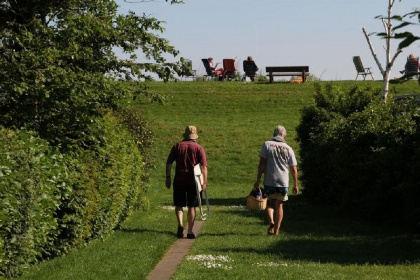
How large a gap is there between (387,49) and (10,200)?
75.9 feet

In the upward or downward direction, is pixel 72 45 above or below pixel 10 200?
above

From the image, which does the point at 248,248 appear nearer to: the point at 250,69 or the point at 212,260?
the point at 212,260

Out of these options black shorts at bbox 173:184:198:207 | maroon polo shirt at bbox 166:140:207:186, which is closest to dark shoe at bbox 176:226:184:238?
black shorts at bbox 173:184:198:207

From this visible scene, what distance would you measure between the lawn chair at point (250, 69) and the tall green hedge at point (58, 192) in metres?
35.7

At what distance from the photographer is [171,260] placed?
11.3 meters

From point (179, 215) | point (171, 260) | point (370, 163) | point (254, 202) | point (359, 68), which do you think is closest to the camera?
point (171, 260)

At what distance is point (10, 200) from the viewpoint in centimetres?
772

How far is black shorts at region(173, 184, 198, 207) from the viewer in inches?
555

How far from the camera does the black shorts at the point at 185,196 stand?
555 inches

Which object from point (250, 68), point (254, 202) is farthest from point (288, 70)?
point (254, 202)

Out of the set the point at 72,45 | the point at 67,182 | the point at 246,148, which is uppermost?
the point at 72,45

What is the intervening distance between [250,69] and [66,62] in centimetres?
3893

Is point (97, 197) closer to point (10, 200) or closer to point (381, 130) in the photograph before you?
point (10, 200)

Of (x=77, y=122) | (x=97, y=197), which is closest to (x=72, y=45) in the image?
(x=77, y=122)
